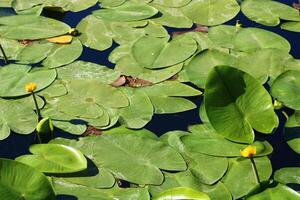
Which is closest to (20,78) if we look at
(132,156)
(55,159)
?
(55,159)

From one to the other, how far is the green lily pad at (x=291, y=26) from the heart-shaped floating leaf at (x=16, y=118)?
1.15m

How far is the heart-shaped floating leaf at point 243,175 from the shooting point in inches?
58.2

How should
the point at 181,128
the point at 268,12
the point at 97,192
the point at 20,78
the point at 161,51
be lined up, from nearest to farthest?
1. the point at 97,192
2. the point at 181,128
3. the point at 20,78
4. the point at 161,51
5. the point at 268,12

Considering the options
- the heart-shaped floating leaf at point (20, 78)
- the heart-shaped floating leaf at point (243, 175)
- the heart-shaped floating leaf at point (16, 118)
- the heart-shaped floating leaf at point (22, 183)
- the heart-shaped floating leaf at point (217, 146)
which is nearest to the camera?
the heart-shaped floating leaf at point (22, 183)

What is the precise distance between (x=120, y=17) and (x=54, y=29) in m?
0.31

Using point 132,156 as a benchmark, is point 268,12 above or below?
above

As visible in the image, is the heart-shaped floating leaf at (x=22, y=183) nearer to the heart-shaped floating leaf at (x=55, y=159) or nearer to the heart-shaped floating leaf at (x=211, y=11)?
the heart-shaped floating leaf at (x=55, y=159)

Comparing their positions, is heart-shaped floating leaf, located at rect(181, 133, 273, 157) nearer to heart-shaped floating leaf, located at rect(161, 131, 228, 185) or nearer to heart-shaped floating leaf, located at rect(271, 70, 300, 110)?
heart-shaped floating leaf, located at rect(161, 131, 228, 185)

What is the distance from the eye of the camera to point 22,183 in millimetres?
1394

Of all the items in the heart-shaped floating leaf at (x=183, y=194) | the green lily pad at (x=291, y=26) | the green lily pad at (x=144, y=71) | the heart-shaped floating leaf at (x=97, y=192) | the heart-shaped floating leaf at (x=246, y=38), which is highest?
the green lily pad at (x=291, y=26)

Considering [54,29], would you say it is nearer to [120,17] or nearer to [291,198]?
[120,17]

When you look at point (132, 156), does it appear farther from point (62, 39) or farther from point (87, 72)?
point (62, 39)

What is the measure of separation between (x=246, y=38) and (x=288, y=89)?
0.41m

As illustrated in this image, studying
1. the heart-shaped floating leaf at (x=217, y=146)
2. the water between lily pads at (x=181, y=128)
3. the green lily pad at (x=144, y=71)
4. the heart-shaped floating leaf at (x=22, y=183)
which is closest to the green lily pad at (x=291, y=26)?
the water between lily pads at (x=181, y=128)
